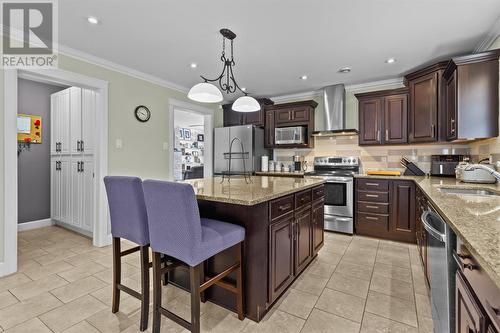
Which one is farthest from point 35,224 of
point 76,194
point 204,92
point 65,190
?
point 204,92

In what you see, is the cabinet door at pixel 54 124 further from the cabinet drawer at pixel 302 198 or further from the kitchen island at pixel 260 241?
the cabinet drawer at pixel 302 198

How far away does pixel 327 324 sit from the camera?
5.42 feet

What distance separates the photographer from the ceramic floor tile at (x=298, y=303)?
1786mm

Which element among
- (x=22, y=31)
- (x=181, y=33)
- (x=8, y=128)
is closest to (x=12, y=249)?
(x=8, y=128)

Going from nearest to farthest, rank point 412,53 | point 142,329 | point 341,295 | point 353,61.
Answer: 1. point 142,329
2. point 341,295
3. point 412,53
4. point 353,61

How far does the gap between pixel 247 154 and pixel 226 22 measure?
2.52 meters

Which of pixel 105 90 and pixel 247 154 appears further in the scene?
pixel 247 154

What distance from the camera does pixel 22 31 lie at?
246cm

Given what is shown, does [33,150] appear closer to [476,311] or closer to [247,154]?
[247,154]

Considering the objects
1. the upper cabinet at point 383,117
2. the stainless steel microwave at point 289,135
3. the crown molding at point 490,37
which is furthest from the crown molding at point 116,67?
the crown molding at point 490,37

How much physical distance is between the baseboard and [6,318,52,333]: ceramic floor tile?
2.95 metres

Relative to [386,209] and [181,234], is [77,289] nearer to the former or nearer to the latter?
[181,234]

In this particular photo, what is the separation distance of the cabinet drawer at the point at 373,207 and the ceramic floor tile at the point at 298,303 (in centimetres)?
198

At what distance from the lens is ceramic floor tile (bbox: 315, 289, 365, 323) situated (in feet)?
5.77
